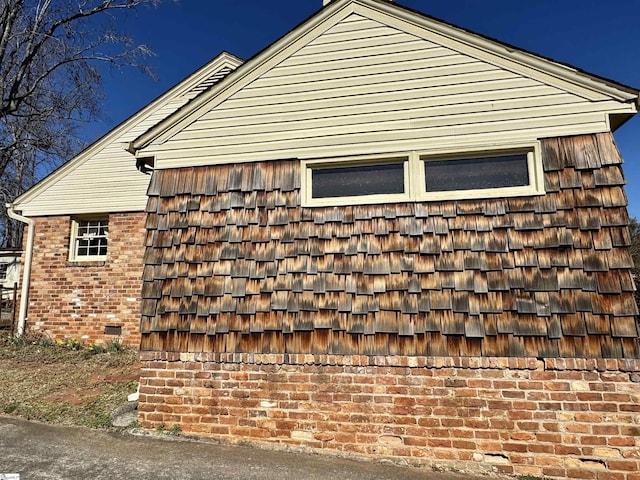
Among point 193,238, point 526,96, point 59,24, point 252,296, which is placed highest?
point 59,24

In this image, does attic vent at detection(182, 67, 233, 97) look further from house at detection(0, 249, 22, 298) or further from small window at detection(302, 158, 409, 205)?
house at detection(0, 249, 22, 298)

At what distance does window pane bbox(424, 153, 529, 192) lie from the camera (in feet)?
13.5

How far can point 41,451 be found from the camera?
3.96m

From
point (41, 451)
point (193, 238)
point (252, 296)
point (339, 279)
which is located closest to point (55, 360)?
point (41, 451)

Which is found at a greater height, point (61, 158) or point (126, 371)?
point (61, 158)

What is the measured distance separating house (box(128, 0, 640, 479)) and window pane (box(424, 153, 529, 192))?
0.02m

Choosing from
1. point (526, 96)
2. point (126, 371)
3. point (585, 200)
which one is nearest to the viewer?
point (585, 200)

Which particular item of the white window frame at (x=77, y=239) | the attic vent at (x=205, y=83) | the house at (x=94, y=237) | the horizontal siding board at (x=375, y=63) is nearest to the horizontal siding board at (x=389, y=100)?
the horizontal siding board at (x=375, y=63)

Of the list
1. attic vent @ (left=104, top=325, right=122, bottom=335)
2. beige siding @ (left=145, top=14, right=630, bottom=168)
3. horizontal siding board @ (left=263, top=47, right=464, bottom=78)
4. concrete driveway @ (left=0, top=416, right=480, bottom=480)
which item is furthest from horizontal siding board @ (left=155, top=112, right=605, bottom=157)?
attic vent @ (left=104, top=325, right=122, bottom=335)

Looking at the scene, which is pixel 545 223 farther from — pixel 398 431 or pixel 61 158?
pixel 61 158

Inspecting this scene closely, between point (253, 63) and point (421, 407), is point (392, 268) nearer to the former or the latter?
point (421, 407)

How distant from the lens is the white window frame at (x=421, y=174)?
159 inches

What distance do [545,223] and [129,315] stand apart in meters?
8.27

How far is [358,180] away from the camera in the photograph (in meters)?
4.46
